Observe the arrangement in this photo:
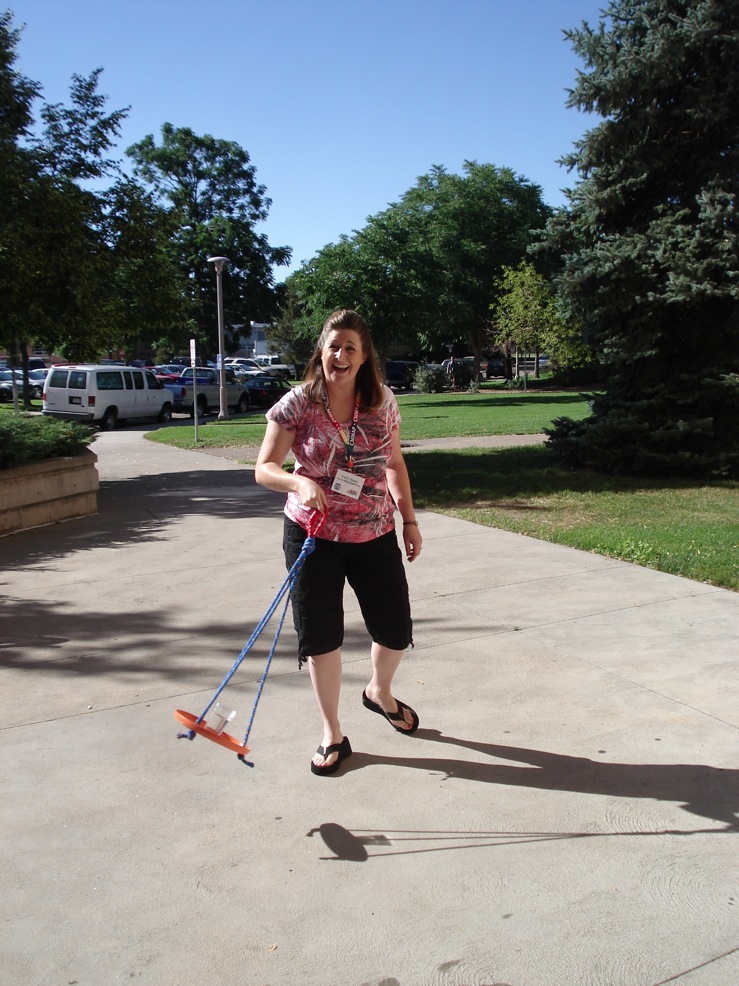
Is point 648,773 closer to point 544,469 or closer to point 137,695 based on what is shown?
point 137,695

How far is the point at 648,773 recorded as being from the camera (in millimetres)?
3504

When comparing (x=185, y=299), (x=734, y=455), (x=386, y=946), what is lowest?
(x=386, y=946)

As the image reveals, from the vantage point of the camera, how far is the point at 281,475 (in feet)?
10.9

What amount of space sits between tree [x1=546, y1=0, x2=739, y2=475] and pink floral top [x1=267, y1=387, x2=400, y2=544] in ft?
27.4

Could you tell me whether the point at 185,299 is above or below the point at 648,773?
above

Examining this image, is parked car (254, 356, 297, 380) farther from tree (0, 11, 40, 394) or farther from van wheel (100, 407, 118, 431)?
tree (0, 11, 40, 394)

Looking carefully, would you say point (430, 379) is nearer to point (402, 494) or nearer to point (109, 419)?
point (109, 419)

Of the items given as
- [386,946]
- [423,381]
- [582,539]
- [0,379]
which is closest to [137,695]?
[386,946]

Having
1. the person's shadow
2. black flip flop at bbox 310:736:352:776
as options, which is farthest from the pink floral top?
the person's shadow

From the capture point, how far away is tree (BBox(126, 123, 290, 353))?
4900cm

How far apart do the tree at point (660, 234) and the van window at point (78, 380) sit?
17.1m

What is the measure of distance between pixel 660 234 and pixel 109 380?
19.1 metres

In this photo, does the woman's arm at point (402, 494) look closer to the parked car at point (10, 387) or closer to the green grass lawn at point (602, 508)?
the green grass lawn at point (602, 508)

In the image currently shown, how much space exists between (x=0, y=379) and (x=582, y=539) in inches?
1460
